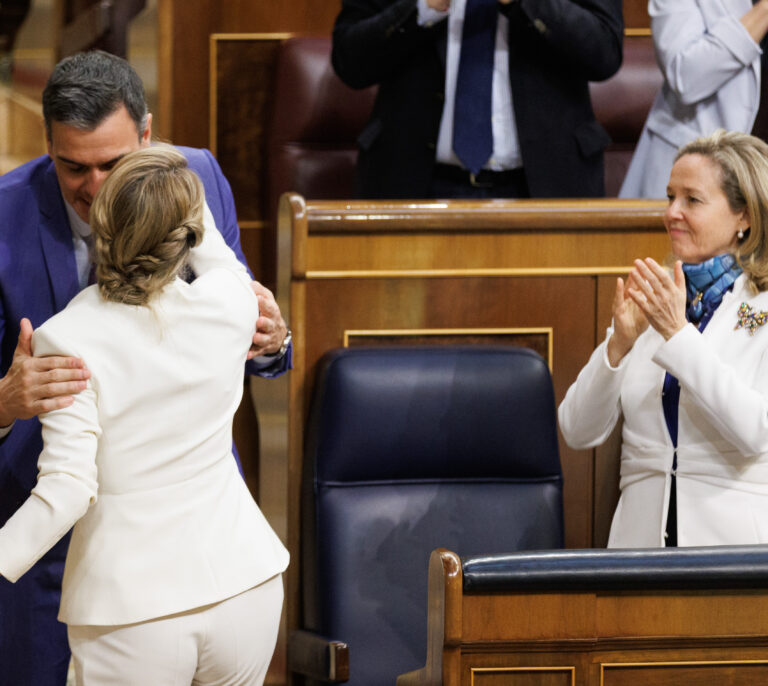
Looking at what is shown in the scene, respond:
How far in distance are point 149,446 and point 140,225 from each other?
28 centimetres

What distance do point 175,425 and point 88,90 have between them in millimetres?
504

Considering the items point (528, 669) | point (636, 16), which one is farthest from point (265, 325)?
point (636, 16)

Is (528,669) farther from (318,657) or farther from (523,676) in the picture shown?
(318,657)

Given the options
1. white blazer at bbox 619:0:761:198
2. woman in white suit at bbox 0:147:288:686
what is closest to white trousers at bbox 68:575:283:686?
woman in white suit at bbox 0:147:288:686

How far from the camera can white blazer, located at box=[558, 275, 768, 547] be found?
6.57 ft

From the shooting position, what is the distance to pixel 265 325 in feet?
5.82

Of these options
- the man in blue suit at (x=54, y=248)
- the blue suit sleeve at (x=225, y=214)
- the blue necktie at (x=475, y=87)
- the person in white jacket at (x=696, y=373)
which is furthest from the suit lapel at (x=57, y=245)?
the blue necktie at (x=475, y=87)

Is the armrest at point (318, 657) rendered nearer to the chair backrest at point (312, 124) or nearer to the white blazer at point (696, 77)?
the white blazer at point (696, 77)

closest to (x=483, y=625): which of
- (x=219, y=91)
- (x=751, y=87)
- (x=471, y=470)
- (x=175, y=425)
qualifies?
(x=175, y=425)

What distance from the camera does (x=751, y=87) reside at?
301cm

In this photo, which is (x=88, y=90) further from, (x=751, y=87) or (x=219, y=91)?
(x=219, y=91)

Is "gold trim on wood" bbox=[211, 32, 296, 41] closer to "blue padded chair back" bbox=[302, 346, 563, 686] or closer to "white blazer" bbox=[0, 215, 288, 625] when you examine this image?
"blue padded chair back" bbox=[302, 346, 563, 686]

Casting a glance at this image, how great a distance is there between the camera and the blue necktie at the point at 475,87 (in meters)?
2.86

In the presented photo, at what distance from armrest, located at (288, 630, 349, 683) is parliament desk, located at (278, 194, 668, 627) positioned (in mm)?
136
